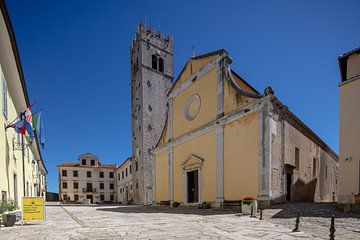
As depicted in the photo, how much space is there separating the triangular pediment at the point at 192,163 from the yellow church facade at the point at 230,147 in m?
0.07

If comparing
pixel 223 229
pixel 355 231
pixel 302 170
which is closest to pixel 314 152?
pixel 302 170

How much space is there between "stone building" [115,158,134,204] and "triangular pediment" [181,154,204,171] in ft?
71.9

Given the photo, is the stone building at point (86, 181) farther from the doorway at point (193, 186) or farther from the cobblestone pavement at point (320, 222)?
the cobblestone pavement at point (320, 222)

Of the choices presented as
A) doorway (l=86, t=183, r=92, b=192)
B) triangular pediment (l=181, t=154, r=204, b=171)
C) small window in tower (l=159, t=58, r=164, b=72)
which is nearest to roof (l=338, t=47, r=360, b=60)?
triangular pediment (l=181, t=154, r=204, b=171)

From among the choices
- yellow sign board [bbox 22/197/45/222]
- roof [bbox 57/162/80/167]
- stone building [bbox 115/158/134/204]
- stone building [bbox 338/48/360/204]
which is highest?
stone building [bbox 338/48/360/204]

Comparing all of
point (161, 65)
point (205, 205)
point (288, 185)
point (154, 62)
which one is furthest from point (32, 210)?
point (161, 65)

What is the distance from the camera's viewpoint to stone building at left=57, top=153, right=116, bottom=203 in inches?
1997

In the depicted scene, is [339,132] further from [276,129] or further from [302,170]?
[302,170]

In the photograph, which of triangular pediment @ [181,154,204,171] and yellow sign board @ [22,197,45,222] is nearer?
yellow sign board @ [22,197,45,222]

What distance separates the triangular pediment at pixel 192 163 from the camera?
671 inches

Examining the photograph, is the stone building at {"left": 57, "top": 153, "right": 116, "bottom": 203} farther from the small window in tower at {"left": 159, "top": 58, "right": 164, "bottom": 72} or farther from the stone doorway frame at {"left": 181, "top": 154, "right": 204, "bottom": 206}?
the stone doorway frame at {"left": 181, "top": 154, "right": 204, "bottom": 206}

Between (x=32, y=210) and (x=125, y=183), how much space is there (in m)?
36.9

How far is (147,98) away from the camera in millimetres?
34438

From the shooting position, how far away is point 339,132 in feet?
35.9
